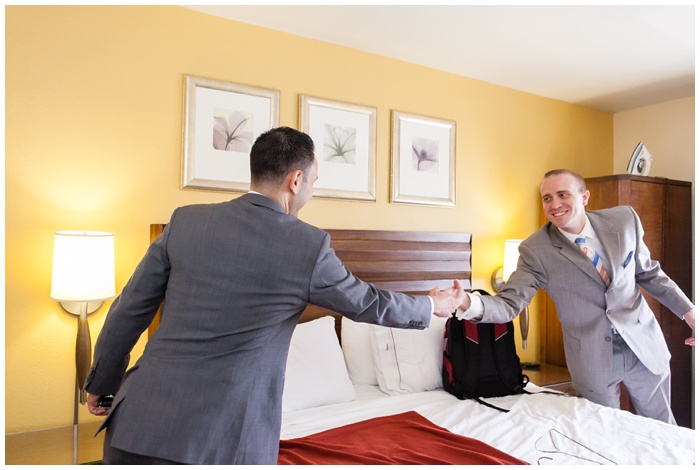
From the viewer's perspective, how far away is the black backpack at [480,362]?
8.84ft

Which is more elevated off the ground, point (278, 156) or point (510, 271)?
point (278, 156)

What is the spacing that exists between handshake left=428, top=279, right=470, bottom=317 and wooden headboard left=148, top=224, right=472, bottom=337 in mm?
1012

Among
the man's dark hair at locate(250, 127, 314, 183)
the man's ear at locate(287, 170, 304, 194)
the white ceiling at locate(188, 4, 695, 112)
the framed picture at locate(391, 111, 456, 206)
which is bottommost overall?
the man's ear at locate(287, 170, 304, 194)

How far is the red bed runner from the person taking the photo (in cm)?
186

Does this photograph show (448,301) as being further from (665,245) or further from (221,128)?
(665,245)

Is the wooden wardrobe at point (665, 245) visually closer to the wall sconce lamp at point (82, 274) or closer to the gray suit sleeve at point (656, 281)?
the gray suit sleeve at point (656, 281)

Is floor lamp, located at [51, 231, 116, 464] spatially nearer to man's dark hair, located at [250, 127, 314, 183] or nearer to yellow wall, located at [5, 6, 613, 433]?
yellow wall, located at [5, 6, 613, 433]

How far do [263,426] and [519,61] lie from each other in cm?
303

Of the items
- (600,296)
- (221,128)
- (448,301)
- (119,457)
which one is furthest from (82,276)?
(600,296)

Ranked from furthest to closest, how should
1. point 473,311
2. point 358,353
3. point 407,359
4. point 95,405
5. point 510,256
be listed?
point 510,256, point 358,353, point 407,359, point 473,311, point 95,405

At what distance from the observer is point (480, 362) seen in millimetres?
2744

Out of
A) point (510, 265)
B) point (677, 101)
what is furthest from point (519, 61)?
point (677, 101)

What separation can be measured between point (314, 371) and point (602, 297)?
145 cm

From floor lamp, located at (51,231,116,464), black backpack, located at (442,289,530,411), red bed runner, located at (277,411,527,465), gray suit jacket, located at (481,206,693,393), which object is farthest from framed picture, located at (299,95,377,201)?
red bed runner, located at (277,411,527,465)
